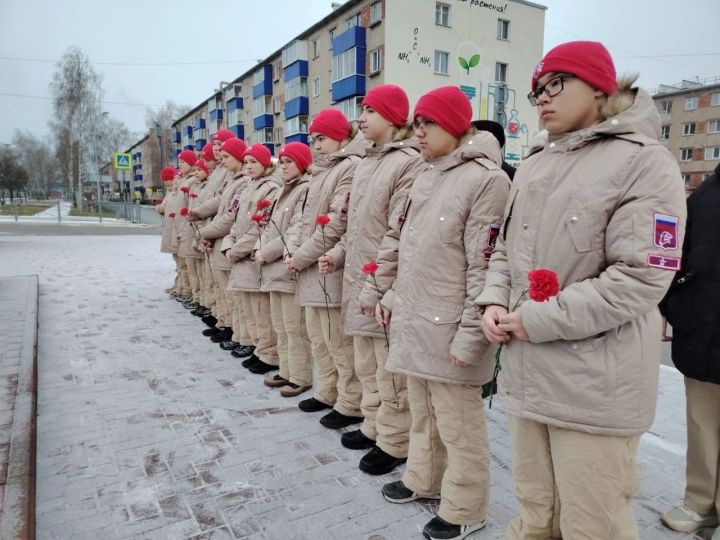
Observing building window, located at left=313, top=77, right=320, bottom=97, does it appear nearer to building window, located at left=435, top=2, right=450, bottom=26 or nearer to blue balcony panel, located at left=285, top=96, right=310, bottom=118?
blue balcony panel, located at left=285, top=96, right=310, bottom=118

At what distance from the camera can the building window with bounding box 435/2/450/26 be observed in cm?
2564

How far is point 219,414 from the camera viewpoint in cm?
405

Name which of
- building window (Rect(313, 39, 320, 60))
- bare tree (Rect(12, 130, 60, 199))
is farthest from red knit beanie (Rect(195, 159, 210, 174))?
bare tree (Rect(12, 130, 60, 199))

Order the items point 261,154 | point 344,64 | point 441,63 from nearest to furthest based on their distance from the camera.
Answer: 1. point 261,154
2. point 441,63
3. point 344,64

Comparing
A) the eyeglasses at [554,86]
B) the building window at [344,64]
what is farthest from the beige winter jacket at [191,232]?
the building window at [344,64]

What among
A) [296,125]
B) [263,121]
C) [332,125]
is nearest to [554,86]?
[332,125]

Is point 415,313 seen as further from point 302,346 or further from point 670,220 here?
point 302,346

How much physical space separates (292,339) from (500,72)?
26444 mm

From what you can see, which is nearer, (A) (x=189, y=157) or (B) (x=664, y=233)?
(B) (x=664, y=233)

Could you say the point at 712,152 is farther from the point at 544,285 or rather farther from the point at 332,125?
the point at 544,285

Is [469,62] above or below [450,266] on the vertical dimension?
above

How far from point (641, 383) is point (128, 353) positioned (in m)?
5.18

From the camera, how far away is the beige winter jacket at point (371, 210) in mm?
3107

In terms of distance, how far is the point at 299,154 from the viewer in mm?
4500
